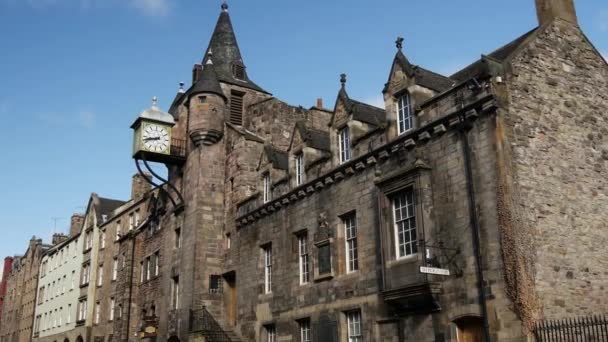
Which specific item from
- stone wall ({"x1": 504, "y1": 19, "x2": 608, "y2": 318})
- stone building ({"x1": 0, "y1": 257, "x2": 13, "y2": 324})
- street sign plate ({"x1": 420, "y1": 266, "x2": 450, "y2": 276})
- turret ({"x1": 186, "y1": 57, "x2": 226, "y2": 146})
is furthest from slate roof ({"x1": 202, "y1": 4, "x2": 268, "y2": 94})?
stone building ({"x1": 0, "y1": 257, "x2": 13, "y2": 324})

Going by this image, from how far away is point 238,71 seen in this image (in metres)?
31.9

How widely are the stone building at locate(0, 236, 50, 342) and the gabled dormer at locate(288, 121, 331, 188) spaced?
147 feet

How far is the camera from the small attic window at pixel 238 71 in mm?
31722

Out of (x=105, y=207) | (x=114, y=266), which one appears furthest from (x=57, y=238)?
(x=114, y=266)

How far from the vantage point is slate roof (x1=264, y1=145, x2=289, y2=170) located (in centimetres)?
2498

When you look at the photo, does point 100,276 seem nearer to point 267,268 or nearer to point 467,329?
point 267,268

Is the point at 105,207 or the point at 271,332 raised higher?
the point at 105,207

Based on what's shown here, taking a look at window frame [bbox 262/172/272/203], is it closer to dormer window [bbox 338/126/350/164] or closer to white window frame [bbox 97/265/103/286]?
dormer window [bbox 338/126/350/164]

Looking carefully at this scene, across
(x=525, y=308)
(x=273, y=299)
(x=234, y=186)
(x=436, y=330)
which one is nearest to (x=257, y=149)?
(x=234, y=186)

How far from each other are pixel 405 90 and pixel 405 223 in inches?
150

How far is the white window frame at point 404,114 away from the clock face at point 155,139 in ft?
43.9

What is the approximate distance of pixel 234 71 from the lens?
31734mm

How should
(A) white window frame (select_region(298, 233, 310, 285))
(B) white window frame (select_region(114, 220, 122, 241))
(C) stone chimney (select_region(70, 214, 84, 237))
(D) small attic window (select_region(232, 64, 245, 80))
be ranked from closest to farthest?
(A) white window frame (select_region(298, 233, 310, 285)) < (D) small attic window (select_region(232, 64, 245, 80)) < (B) white window frame (select_region(114, 220, 122, 241)) < (C) stone chimney (select_region(70, 214, 84, 237))

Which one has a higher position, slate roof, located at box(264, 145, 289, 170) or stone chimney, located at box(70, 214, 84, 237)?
stone chimney, located at box(70, 214, 84, 237)
